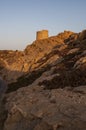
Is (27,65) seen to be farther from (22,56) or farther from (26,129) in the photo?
(26,129)

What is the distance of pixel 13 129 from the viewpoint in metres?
17.0

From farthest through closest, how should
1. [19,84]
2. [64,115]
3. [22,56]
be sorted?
[22,56], [19,84], [64,115]

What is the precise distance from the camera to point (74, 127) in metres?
14.1

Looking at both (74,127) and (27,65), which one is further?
(27,65)

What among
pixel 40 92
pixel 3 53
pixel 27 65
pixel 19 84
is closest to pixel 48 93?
pixel 40 92

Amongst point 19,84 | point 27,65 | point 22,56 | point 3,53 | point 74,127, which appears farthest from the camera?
point 3,53

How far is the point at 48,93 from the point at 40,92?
41.4 inches

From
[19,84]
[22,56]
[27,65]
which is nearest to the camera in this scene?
[19,84]

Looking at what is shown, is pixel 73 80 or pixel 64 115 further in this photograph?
pixel 73 80

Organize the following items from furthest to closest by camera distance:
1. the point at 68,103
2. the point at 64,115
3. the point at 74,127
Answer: the point at 68,103 → the point at 64,115 → the point at 74,127

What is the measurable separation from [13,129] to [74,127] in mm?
4453

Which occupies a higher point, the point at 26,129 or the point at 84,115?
the point at 84,115

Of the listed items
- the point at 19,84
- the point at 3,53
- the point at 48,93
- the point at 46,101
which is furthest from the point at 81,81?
the point at 3,53

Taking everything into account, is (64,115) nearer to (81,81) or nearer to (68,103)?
(68,103)
